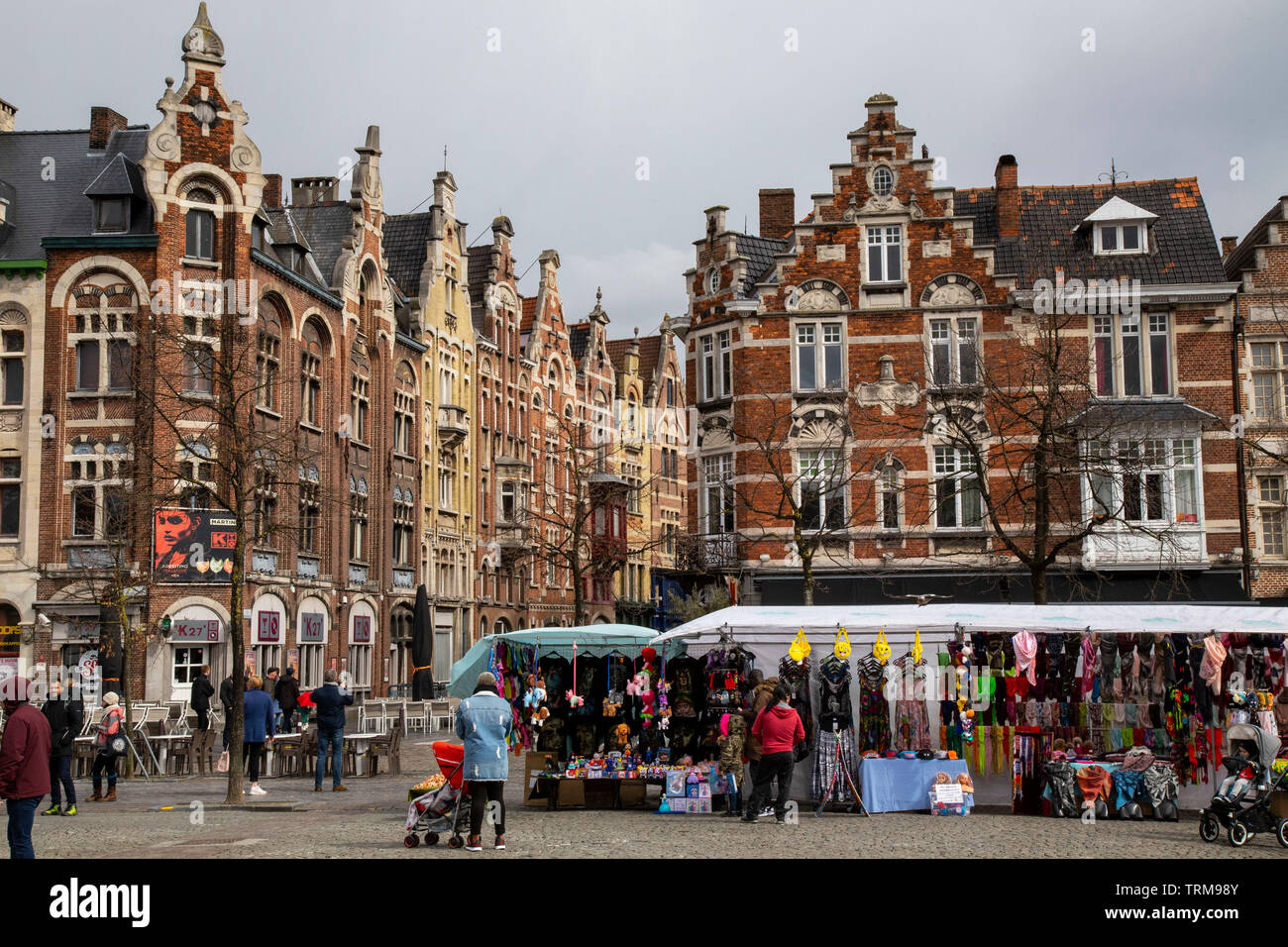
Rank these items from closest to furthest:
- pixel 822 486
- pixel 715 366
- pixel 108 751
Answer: pixel 108 751 → pixel 822 486 → pixel 715 366

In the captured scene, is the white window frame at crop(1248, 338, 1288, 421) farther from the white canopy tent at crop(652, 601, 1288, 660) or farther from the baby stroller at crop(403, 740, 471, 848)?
the baby stroller at crop(403, 740, 471, 848)

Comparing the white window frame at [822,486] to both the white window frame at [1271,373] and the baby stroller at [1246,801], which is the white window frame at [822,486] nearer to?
the white window frame at [1271,373]

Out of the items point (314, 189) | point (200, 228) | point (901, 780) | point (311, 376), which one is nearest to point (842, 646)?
point (901, 780)

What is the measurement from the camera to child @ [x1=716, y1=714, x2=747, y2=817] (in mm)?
19969

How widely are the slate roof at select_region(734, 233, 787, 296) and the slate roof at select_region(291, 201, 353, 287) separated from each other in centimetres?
1443

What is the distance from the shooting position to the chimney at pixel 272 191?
163 ft

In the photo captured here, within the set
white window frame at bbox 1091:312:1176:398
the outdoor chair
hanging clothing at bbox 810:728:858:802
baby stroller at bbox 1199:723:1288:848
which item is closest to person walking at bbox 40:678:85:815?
the outdoor chair

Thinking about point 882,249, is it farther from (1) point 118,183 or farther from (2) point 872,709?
(1) point 118,183

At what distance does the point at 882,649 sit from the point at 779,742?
7.87ft

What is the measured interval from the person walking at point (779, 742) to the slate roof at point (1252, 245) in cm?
2495

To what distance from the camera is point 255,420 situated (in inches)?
1597

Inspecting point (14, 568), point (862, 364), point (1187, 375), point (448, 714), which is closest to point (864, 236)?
point (862, 364)

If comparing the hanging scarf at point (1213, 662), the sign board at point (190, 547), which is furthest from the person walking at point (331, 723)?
the sign board at point (190, 547)

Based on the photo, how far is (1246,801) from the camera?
53.9ft
